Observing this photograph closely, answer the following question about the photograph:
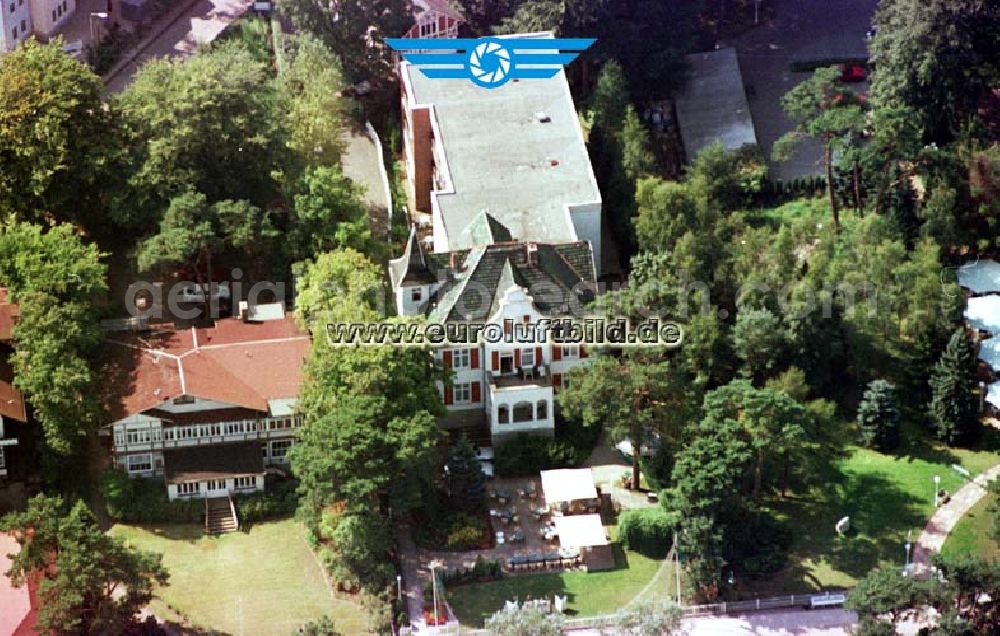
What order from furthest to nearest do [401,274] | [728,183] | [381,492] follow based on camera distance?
[728,183]
[401,274]
[381,492]

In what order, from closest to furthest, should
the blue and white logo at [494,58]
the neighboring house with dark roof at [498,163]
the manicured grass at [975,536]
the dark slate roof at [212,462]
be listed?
1. the manicured grass at [975,536]
2. the dark slate roof at [212,462]
3. the neighboring house with dark roof at [498,163]
4. the blue and white logo at [494,58]

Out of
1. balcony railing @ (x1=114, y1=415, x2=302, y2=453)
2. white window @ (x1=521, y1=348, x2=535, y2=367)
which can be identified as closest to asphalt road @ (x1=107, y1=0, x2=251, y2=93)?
balcony railing @ (x1=114, y1=415, x2=302, y2=453)

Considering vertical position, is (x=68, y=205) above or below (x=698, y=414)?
above

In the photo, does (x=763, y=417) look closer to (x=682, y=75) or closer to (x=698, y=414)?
(x=698, y=414)

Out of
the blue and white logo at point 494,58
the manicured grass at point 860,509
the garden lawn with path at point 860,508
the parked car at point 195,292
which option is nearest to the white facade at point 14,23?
the parked car at point 195,292

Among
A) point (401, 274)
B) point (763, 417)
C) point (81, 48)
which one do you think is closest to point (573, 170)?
point (401, 274)

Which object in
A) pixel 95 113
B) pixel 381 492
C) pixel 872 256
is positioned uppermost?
pixel 95 113

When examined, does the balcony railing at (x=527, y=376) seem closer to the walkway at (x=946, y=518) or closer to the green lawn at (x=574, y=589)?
the green lawn at (x=574, y=589)
